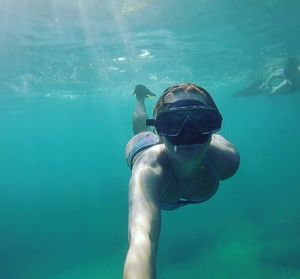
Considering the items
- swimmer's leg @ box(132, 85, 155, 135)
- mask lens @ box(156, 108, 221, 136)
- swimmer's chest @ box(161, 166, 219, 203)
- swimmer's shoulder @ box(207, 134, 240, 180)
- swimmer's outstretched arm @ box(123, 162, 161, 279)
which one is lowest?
swimmer's outstretched arm @ box(123, 162, 161, 279)

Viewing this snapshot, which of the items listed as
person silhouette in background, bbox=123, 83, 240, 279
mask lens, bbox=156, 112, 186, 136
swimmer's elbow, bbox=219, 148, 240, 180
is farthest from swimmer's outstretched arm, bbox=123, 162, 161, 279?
swimmer's elbow, bbox=219, 148, 240, 180

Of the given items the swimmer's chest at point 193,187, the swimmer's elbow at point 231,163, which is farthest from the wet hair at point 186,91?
the swimmer's elbow at point 231,163

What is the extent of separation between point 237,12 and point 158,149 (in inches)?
638

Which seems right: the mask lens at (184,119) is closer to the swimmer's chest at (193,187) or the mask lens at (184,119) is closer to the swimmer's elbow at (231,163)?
the swimmer's chest at (193,187)

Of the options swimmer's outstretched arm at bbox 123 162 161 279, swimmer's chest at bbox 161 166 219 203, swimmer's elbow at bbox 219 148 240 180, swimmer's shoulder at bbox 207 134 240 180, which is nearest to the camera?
swimmer's outstretched arm at bbox 123 162 161 279

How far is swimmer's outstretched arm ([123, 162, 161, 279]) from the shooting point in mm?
3080

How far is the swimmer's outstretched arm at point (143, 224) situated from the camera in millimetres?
3080

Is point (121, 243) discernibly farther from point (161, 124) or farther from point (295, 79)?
point (161, 124)

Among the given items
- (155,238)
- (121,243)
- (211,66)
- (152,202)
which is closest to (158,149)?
(152,202)

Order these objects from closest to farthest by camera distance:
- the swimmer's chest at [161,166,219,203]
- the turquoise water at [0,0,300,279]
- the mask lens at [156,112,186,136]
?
1. the mask lens at [156,112,186,136]
2. the swimmer's chest at [161,166,219,203]
3. the turquoise water at [0,0,300,279]

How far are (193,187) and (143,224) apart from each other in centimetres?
194

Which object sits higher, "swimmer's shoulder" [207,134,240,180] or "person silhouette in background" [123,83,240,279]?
"swimmer's shoulder" [207,134,240,180]

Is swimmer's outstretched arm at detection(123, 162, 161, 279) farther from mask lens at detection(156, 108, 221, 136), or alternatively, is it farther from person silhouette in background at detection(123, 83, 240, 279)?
mask lens at detection(156, 108, 221, 136)

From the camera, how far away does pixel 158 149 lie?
16.7 ft
